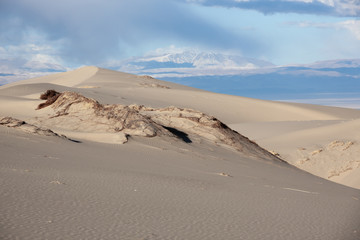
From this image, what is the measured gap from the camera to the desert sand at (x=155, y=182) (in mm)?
4828

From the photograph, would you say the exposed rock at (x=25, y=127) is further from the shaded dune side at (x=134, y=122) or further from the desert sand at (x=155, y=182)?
the shaded dune side at (x=134, y=122)

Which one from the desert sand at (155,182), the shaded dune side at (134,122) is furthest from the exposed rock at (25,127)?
the shaded dune side at (134,122)

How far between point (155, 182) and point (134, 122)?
196 inches

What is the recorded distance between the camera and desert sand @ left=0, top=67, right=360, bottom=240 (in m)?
4.83

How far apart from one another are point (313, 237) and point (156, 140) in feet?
21.1

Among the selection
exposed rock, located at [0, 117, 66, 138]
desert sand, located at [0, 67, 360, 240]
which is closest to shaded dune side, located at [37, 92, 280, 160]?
desert sand, located at [0, 67, 360, 240]

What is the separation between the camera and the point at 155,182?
280 inches

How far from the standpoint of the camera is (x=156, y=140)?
37.1 ft

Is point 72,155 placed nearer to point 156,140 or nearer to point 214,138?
point 156,140

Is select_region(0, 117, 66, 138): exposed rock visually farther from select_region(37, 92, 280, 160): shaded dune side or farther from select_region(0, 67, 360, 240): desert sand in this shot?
select_region(37, 92, 280, 160): shaded dune side

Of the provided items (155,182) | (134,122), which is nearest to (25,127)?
(134,122)

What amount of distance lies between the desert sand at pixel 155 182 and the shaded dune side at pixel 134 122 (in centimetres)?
3

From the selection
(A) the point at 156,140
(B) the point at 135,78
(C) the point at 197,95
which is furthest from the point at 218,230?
(B) the point at 135,78

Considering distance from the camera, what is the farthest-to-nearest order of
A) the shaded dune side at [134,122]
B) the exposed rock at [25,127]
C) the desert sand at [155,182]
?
the shaded dune side at [134,122] < the exposed rock at [25,127] < the desert sand at [155,182]
